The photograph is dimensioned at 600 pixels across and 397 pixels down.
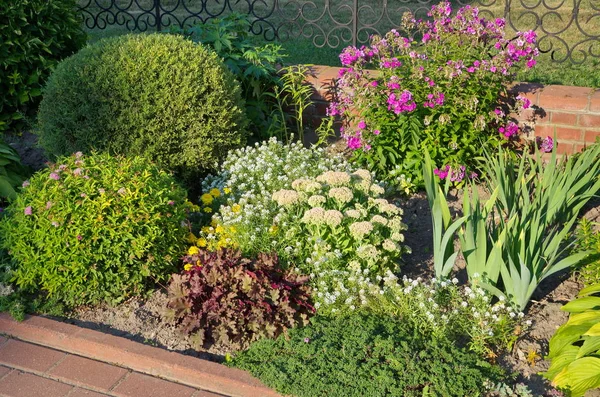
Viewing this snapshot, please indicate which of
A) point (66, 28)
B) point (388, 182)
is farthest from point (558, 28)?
point (66, 28)

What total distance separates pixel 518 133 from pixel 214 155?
2.10 m

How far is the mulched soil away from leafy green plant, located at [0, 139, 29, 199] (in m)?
1.19

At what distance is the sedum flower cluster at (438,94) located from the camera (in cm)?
479

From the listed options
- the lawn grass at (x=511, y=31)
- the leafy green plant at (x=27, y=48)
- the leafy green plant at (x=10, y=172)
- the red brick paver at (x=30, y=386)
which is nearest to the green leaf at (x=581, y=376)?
the red brick paver at (x=30, y=386)

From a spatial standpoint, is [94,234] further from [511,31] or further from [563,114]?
[511,31]

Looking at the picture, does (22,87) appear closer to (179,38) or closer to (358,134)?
(179,38)

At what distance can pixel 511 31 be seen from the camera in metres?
9.55

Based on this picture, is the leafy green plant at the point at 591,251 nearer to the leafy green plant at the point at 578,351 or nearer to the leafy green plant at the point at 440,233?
the leafy green plant at the point at 578,351

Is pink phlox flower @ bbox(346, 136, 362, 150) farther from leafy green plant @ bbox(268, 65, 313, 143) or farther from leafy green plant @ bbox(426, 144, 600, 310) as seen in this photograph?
leafy green plant @ bbox(426, 144, 600, 310)

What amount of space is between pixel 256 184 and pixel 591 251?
1.99 metres

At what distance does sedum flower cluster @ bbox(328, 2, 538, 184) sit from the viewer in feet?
15.7

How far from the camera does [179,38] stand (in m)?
5.04

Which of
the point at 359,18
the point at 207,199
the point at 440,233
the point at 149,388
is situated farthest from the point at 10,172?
the point at 359,18

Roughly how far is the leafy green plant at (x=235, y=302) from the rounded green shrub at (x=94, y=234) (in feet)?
0.93
